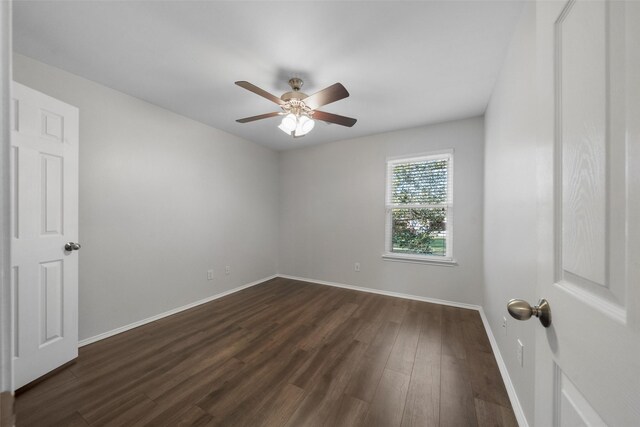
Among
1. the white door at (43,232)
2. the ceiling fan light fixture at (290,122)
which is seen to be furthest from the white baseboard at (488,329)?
the white door at (43,232)

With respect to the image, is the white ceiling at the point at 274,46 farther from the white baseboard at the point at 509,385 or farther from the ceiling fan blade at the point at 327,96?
the white baseboard at the point at 509,385

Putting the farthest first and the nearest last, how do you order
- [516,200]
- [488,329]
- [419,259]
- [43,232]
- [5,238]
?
[419,259] → [488,329] → [43,232] → [516,200] → [5,238]

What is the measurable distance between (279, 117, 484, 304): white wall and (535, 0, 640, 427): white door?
2639 mm

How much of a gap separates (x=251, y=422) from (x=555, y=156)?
1846 millimetres

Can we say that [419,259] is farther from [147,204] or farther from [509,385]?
[147,204]

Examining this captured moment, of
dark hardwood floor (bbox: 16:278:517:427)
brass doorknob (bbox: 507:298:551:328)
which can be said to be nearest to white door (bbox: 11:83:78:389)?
dark hardwood floor (bbox: 16:278:517:427)

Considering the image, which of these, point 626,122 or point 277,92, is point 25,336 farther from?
point 626,122

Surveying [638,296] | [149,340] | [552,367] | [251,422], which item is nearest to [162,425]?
[251,422]

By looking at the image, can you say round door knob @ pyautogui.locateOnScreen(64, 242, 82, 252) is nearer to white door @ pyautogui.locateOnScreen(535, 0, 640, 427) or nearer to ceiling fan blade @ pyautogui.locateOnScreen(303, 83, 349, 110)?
ceiling fan blade @ pyautogui.locateOnScreen(303, 83, 349, 110)

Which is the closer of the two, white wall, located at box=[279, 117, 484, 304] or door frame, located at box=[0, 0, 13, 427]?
door frame, located at box=[0, 0, 13, 427]

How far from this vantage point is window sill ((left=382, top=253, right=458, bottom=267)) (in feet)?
9.94

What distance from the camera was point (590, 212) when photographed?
17.4 inches

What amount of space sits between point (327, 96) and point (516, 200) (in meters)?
1.52

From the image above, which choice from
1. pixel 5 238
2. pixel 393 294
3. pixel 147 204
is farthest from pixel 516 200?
pixel 147 204
